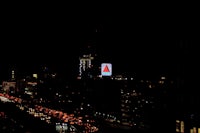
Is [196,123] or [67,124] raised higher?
[67,124]

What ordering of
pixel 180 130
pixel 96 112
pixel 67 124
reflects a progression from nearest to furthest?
1. pixel 67 124
2. pixel 180 130
3. pixel 96 112

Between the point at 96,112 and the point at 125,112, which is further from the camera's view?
the point at 125,112

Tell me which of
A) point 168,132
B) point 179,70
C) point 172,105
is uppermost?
point 179,70

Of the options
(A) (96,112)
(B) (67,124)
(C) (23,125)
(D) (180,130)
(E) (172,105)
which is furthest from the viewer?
(A) (96,112)

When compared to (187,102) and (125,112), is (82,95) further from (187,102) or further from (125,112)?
(187,102)

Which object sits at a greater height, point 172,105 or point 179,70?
point 179,70

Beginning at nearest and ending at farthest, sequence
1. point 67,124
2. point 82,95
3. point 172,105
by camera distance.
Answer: point 67,124 → point 172,105 → point 82,95

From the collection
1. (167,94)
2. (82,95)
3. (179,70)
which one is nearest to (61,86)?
(82,95)

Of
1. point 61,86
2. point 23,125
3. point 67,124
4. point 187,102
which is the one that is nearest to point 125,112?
point 61,86

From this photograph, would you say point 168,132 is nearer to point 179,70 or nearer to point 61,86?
point 179,70
